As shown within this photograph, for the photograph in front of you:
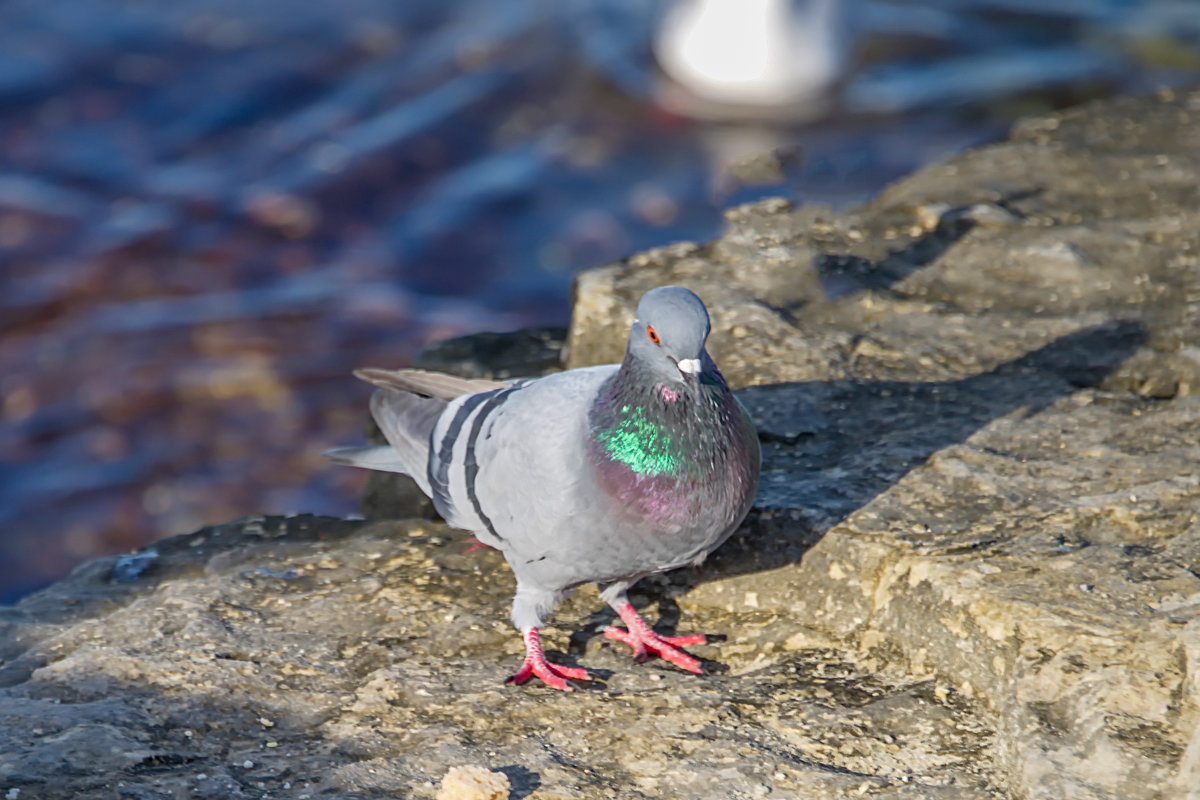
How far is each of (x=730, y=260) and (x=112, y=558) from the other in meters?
2.51

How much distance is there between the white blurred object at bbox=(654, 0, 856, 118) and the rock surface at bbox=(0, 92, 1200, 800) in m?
4.81

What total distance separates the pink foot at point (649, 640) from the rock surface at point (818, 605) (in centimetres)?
6

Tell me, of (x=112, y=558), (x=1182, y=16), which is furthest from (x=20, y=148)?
(x=1182, y=16)

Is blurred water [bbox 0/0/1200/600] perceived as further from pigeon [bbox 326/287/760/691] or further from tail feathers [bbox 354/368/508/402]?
pigeon [bbox 326/287/760/691]

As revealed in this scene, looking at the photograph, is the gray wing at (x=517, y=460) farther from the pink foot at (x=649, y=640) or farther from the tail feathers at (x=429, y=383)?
the pink foot at (x=649, y=640)

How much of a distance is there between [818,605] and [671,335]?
952mm

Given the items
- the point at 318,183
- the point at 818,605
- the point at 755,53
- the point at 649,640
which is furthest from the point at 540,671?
the point at 755,53

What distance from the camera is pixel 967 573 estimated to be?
10.8 feet

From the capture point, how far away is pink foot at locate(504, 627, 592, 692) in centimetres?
332

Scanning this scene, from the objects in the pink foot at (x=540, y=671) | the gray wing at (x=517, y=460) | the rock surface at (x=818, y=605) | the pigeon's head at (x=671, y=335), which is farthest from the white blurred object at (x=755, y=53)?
the pink foot at (x=540, y=671)

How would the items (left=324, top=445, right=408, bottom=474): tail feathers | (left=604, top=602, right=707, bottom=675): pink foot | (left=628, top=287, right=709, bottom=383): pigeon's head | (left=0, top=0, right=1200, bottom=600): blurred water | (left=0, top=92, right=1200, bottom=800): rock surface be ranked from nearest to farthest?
(left=0, top=92, right=1200, bottom=800): rock surface → (left=628, top=287, right=709, bottom=383): pigeon's head → (left=604, top=602, right=707, bottom=675): pink foot → (left=324, top=445, right=408, bottom=474): tail feathers → (left=0, top=0, right=1200, bottom=600): blurred water

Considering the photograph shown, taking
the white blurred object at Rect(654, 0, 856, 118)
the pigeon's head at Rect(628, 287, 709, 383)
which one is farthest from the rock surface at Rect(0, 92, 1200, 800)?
the white blurred object at Rect(654, 0, 856, 118)

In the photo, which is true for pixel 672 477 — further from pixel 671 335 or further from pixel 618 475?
pixel 671 335

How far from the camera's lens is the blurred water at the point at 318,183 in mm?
7426
